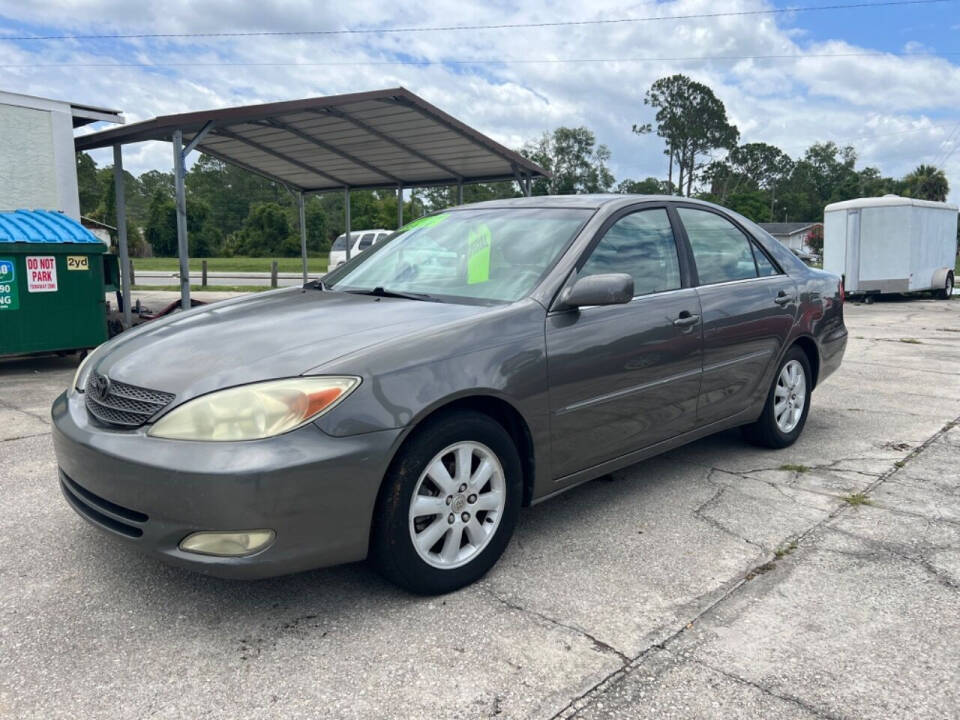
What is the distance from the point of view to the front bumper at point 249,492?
7.95ft

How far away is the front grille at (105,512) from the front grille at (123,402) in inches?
11.0

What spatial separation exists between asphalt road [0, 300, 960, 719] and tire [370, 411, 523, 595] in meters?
0.13

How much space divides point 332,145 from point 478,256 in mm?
9873

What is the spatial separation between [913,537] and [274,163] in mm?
12795

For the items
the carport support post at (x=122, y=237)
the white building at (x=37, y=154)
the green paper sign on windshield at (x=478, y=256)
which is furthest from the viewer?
the carport support post at (x=122, y=237)

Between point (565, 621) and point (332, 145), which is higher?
point (332, 145)

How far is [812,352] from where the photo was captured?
5.14 m

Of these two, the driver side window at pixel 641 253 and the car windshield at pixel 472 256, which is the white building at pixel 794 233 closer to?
the driver side window at pixel 641 253

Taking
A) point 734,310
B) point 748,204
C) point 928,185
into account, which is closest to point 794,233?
point 748,204

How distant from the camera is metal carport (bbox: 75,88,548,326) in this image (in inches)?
379

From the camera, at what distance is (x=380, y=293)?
363 centimetres

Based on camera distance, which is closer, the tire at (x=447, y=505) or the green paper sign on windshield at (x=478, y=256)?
the tire at (x=447, y=505)

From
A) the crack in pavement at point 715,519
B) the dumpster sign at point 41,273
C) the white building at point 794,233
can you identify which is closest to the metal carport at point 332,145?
the dumpster sign at point 41,273

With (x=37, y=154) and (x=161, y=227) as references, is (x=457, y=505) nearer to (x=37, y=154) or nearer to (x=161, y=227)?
(x=37, y=154)
